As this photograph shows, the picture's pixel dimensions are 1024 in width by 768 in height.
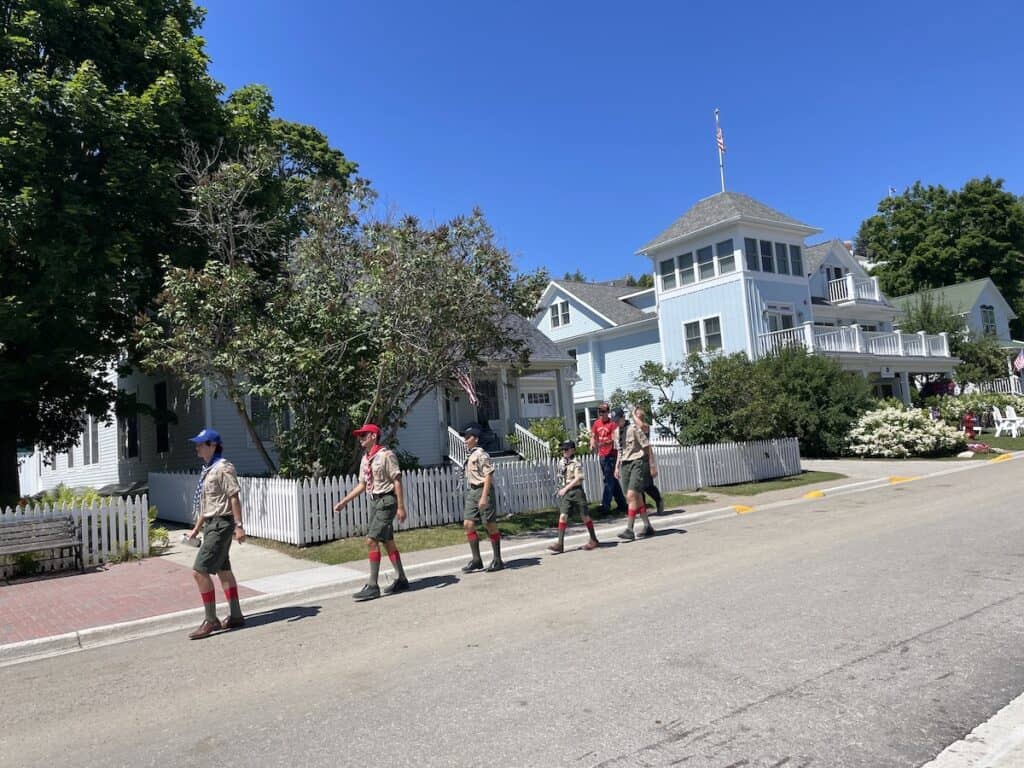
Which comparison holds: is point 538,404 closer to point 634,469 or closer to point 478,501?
point 634,469

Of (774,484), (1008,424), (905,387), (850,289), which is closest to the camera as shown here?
(774,484)

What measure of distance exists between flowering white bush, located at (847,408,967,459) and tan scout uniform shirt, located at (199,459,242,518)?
74.0 ft

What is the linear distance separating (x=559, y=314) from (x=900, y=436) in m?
18.4

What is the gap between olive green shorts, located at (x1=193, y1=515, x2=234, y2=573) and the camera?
668cm

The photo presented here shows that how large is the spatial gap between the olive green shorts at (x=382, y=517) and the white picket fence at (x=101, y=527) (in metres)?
5.35

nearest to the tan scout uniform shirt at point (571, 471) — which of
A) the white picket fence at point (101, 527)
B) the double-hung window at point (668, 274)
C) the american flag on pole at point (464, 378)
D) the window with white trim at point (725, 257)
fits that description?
the american flag on pole at point (464, 378)

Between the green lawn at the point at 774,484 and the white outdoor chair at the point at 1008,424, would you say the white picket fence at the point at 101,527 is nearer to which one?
the green lawn at the point at 774,484

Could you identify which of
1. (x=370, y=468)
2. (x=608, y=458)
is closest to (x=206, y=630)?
(x=370, y=468)

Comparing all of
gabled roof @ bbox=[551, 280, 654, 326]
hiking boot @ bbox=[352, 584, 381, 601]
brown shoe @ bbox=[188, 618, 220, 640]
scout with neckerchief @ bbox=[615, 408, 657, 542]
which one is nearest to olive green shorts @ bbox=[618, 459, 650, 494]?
scout with neckerchief @ bbox=[615, 408, 657, 542]

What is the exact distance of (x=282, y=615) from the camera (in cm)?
754

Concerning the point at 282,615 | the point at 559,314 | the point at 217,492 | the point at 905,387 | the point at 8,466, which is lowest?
the point at 282,615

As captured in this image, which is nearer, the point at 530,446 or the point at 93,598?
the point at 93,598

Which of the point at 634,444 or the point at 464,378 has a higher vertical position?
the point at 464,378

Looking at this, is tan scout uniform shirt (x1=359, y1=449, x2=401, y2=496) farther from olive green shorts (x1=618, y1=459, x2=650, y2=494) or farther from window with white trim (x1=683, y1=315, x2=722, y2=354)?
window with white trim (x1=683, y1=315, x2=722, y2=354)
